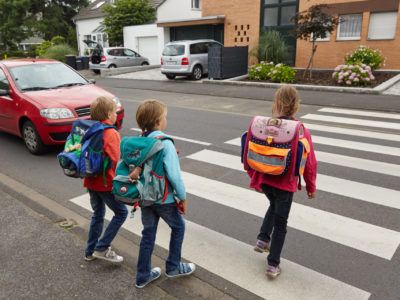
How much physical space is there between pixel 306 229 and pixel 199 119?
19.8ft

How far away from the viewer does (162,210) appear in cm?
274

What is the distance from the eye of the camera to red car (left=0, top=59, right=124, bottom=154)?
6.38 m

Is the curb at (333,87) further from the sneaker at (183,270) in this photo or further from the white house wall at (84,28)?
the white house wall at (84,28)

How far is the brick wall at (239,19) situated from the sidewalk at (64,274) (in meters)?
19.1

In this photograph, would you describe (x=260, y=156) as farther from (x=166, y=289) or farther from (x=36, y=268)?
(x=36, y=268)

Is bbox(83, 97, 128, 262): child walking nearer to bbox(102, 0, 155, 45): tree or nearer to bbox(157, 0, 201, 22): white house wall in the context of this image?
bbox(157, 0, 201, 22): white house wall

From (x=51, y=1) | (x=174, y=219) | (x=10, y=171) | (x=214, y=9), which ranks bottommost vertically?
(x=10, y=171)

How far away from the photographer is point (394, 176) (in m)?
5.41

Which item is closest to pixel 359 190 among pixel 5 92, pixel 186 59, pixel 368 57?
pixel 5 92

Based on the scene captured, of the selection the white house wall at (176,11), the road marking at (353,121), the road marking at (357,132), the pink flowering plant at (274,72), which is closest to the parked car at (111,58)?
the white house wall at (176,11)

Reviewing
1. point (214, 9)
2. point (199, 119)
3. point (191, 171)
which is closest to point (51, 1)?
point (214, 9)

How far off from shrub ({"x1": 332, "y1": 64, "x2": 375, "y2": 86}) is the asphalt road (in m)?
2.08

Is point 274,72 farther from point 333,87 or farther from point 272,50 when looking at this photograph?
point 272,50

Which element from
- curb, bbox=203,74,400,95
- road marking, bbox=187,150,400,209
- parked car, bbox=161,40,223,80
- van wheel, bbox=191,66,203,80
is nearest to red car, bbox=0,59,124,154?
road marking, bbox=187,150,400,209
